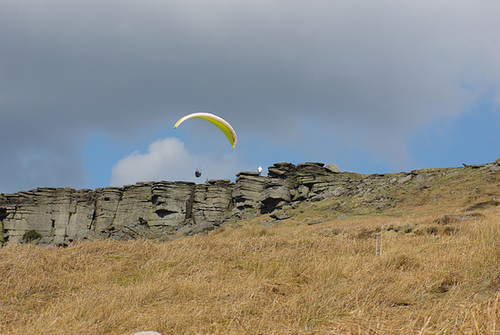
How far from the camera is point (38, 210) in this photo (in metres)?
59.5

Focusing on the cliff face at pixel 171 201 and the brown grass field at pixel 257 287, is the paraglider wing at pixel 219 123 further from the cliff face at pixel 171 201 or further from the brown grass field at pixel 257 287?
the brown grass field at pixel 257 287

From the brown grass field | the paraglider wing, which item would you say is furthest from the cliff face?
the brown grass field

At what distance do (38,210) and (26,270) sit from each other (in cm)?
5755

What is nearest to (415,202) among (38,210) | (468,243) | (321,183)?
(321,183)

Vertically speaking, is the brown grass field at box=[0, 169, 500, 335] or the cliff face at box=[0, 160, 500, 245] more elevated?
the cliff face at box=[0, 160, 500, 245]

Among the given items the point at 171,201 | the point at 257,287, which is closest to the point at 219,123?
the point at 257,287

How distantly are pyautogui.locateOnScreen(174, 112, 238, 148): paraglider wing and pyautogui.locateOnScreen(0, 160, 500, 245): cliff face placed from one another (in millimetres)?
11588

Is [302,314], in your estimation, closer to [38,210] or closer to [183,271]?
[183,271]

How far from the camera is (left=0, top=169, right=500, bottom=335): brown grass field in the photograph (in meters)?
4.98

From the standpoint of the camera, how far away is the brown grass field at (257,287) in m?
4.98

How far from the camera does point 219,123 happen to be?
31.2 meters

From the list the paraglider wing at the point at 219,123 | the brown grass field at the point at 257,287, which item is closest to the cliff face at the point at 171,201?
the paraglider wing at the point at 219,123

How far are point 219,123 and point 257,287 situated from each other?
25259mm

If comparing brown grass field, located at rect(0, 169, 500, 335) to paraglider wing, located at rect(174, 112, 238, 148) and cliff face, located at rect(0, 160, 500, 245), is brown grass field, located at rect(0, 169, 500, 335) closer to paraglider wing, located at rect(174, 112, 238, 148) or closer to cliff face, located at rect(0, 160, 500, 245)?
paraglider wing, located at rect(174, 112, 238, 148)
